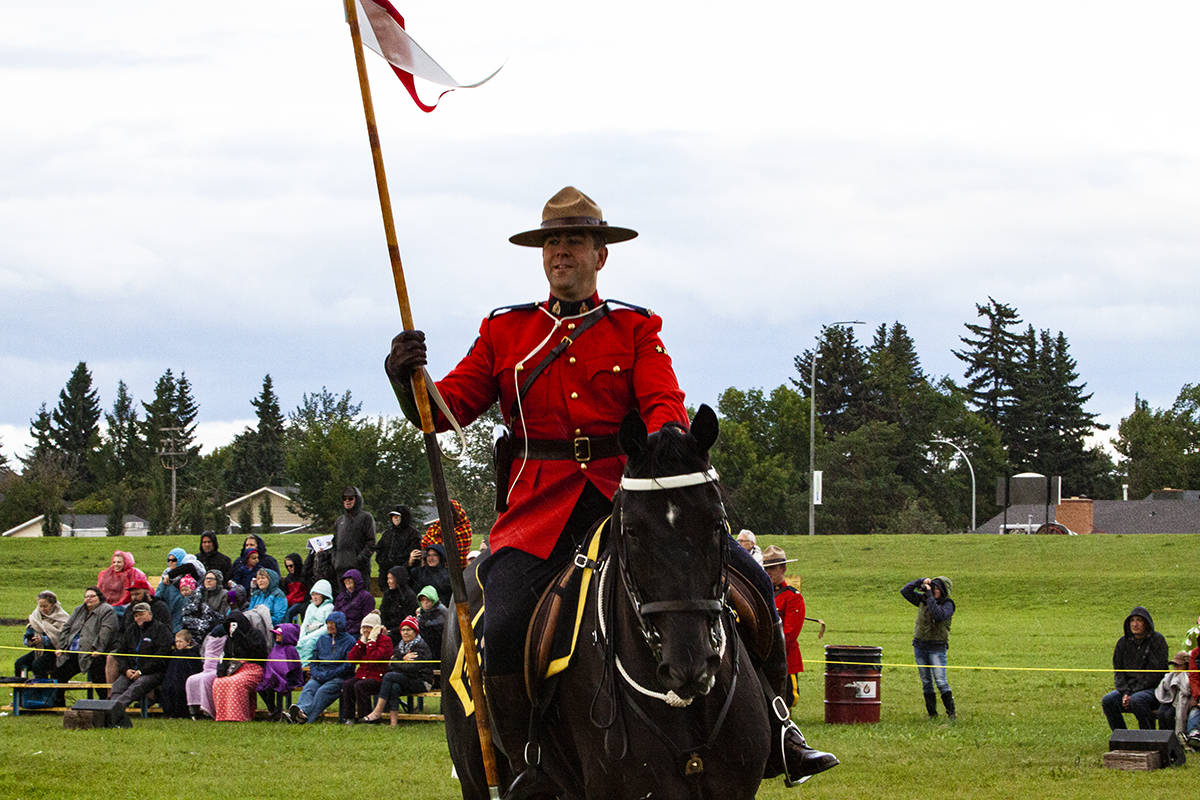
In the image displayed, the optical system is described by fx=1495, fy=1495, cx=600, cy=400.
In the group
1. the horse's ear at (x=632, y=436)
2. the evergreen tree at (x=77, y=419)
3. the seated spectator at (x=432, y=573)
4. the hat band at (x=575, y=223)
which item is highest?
the evergreen tree at (x=77, y=419)

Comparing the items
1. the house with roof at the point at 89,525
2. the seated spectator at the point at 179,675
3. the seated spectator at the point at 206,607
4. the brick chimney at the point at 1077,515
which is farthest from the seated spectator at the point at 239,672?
the house with roof at the point at 89,525

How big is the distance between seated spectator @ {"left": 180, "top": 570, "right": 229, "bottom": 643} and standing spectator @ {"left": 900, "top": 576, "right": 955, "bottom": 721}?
29.4ft

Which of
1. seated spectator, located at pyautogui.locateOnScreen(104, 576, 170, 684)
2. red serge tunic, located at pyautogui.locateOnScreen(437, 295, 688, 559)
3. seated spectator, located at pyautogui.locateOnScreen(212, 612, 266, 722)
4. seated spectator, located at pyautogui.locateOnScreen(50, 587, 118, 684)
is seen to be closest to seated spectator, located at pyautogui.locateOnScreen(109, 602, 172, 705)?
seated spectator, located at pyautogui.locateOnScreen(104, 576, 170, 684)

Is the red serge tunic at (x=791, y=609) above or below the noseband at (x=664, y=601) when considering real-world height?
below

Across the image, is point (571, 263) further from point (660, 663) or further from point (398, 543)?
point (398, 543)

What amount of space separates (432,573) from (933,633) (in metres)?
6.33

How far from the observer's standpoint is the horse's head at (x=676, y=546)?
504 cm

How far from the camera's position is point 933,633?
61.1 feet

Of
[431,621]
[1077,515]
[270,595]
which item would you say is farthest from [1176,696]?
[1077,515]

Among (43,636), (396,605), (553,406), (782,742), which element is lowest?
(43,636)

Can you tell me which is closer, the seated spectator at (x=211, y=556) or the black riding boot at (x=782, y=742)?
the black riding boot at (x=782, y=742)

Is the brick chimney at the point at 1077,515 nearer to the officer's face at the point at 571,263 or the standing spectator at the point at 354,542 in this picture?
the standing spectator at the point at 354,542

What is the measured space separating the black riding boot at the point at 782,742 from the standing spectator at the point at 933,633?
496 inches

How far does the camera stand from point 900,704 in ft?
68.1
